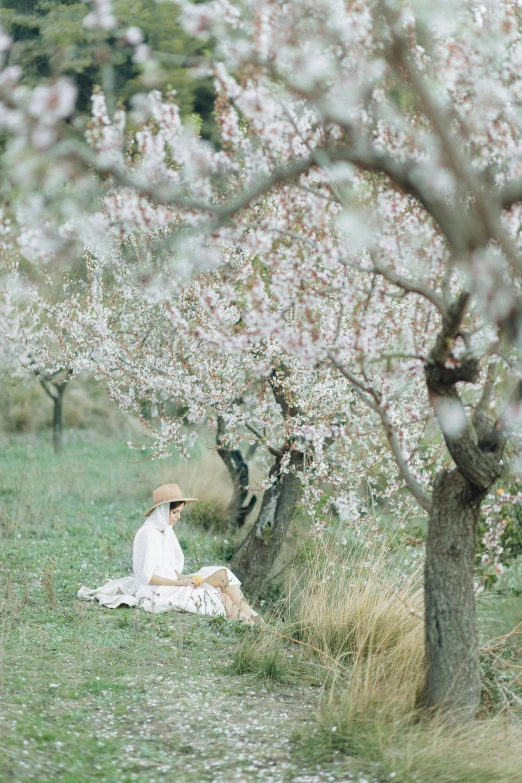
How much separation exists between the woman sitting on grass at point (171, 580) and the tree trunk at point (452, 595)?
2.30m

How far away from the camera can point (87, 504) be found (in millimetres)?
11188

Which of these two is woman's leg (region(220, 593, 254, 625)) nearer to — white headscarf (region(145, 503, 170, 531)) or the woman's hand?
the woman's hand

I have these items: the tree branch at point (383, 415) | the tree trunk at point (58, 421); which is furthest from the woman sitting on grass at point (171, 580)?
the tree trunk at point (58, 421)

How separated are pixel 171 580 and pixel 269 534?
5.28 ft

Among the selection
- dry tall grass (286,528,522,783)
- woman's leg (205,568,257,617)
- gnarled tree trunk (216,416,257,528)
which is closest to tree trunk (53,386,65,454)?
gnarled tree trunk (216,416,257,528)

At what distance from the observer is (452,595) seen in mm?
3900

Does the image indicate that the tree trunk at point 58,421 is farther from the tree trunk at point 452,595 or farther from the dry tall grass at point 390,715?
the tree trunk at point 452,595

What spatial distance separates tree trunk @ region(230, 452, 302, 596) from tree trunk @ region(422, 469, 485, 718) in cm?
382

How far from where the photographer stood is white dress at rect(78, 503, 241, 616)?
6199mm

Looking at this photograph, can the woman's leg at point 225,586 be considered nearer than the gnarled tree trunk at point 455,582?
No

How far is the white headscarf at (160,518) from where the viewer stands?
21.2ft

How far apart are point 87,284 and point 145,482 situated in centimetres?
420

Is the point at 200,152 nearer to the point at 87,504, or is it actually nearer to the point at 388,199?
the point at 388,199

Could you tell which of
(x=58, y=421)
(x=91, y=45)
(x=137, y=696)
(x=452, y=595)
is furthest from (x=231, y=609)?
(x=91, y=45)
